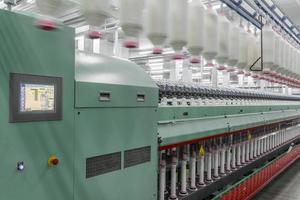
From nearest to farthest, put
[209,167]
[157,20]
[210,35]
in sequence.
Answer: [157,20]
[210,35]
[209,167]

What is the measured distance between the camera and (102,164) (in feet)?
4.77

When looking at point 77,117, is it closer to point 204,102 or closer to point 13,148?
point 13,148

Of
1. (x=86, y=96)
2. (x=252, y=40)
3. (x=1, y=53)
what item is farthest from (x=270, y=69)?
(x=1, y=53)

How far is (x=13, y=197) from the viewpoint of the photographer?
41.6 inches

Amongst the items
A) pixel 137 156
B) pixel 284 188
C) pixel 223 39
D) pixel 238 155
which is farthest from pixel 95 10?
pixel 284 188

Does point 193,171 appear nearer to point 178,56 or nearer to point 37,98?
point 178,56

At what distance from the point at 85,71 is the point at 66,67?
16cm

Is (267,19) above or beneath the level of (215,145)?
above

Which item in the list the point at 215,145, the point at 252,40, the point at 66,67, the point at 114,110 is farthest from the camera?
the point at 215,145

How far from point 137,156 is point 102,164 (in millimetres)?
303

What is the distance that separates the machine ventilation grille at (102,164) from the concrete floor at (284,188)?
3.22 metres

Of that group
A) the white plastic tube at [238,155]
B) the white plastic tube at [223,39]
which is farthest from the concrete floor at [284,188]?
the white plastic tube at [223,39]

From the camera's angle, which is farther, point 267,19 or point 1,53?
point 267,19

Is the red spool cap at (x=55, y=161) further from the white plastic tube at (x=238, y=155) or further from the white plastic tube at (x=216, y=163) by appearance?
the white plastic tube at (x=238, y=155)
